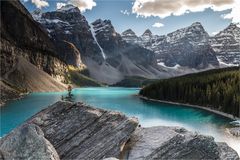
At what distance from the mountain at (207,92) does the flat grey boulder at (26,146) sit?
237 ft

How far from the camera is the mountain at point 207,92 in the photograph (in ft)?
304

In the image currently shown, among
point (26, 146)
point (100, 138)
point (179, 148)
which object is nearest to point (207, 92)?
point (100, 138)

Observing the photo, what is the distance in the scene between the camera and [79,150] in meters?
20.7

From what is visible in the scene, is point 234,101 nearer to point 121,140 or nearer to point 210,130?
point 210,130

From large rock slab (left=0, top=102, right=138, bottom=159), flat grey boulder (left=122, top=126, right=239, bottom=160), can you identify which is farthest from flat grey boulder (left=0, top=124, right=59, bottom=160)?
flat grey boulder (left=122, top=126, right=239, bottom=160)

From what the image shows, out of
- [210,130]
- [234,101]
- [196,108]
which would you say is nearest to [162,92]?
[196,108]

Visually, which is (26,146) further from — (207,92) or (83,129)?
(207,92)

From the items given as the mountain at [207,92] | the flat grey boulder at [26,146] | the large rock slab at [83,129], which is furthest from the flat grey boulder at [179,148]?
the mountain at [207,92]

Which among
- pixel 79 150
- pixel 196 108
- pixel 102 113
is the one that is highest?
pixel 102 113

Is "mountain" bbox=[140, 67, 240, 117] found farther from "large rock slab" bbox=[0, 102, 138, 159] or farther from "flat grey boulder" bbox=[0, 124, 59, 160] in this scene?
"flat grey boulder" bbox=[0, 124, 59, 160]

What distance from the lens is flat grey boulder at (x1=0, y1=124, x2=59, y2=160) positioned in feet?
55.7

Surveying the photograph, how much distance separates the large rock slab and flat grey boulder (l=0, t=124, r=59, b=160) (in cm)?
181

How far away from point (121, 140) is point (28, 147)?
5.95 m

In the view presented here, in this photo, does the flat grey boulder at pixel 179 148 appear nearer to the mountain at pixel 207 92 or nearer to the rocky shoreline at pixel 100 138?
the rocky shoreline at pixel 100 138
